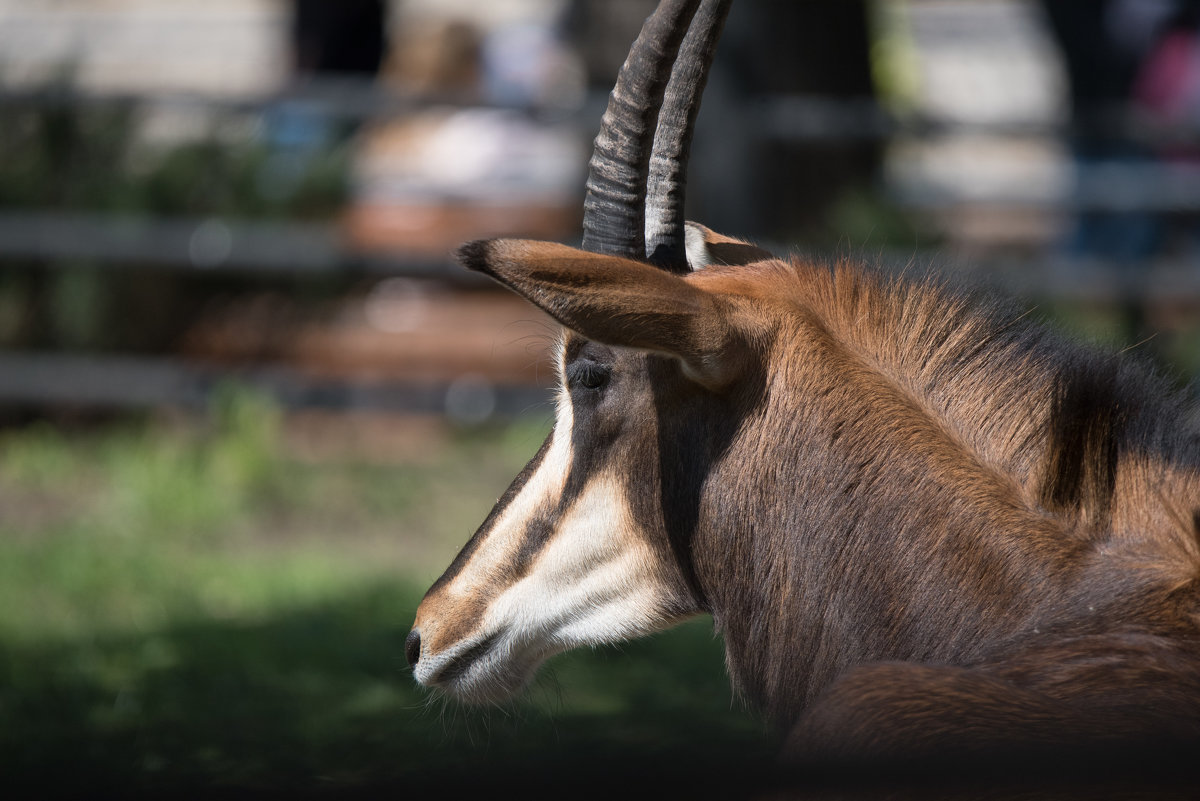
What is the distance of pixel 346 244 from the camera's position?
27.8ft

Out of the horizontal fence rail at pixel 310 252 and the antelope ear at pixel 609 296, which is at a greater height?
the antelope ear at pixel 609 296

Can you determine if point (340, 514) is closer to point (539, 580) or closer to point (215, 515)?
point (215, 515)

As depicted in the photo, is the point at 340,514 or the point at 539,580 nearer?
the point at 539,580

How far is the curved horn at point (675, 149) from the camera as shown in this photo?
110 inches

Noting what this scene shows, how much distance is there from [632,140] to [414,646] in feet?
3.96

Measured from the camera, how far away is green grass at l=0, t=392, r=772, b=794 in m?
3.58

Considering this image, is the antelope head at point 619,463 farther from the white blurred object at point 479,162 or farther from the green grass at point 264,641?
the white blurred object at point 479,162

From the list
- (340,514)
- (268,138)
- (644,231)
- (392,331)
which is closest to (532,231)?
(392,331)

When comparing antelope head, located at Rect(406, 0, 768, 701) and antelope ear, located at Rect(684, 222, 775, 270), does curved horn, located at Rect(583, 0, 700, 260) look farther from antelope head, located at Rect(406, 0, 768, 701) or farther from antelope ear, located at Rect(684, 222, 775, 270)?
antelope ear, located at Rect(684, 222, 775, 270)

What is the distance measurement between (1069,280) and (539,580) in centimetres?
641

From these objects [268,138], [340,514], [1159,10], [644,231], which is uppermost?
[1159,10]

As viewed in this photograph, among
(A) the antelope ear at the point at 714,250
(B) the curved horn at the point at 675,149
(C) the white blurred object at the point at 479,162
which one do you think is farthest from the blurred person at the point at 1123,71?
(B) the curved horn at the point at 675,149

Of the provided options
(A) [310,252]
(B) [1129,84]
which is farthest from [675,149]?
(B) [1129,84]

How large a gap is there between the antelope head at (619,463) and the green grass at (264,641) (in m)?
0.32
